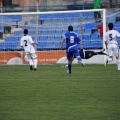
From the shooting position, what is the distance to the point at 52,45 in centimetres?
3080

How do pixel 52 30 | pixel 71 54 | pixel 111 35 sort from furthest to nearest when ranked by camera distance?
1. pixel 52 30
2. pixel 111 35
3. pixel 71 54

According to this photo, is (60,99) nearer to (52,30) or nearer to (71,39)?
(71,39)

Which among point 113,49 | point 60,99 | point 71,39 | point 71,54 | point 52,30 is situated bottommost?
point 60,99

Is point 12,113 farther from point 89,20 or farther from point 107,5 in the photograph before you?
point 107,5

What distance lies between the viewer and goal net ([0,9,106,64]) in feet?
98.8

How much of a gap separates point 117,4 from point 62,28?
23.9 feet

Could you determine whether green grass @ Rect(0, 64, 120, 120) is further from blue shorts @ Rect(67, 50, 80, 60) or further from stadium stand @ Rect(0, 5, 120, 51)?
stadium stand @ Rect(0, 5, 120, 51)

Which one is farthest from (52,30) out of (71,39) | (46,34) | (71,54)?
(71,54)

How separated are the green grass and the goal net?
40.4 ft

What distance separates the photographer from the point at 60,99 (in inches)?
488

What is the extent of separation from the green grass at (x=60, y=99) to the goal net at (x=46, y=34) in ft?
40.4

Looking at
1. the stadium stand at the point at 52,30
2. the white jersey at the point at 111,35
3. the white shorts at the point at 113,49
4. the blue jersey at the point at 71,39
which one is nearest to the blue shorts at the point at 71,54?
the blue jersey at the point at 71,39

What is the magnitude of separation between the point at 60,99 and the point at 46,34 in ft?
62.9

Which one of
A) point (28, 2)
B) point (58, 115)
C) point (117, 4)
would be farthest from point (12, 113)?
point (28, 2)
